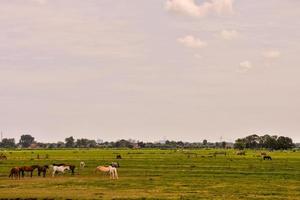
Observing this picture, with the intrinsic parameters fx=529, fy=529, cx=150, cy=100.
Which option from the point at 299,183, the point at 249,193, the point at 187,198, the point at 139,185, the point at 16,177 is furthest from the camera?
the point at 16,177

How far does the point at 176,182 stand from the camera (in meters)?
40.4

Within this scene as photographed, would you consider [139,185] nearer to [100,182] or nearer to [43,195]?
[100,182]

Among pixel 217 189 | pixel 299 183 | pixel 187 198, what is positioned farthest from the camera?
pixel 299 183

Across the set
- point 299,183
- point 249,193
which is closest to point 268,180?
point 299,183

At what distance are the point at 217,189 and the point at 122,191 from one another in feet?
20.7

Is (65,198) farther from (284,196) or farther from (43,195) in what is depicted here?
(284,196)

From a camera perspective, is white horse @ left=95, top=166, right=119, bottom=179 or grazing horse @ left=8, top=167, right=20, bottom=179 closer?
white horse @ left=95, top=166, right=119, bottom=179

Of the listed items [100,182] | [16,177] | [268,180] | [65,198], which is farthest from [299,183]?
[16,177]

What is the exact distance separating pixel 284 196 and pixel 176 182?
10.9 metres

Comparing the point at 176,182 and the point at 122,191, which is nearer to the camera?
the point at 122,191

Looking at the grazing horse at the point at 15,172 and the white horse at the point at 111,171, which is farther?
the grazing horse at the point at 15,172

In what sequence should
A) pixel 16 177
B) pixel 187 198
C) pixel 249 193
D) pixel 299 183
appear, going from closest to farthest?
pixel 187 198, pixel 249 193, pixel 299 183, pixel 16 177

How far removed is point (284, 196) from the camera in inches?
1228

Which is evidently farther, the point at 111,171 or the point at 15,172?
the point at 111,171
